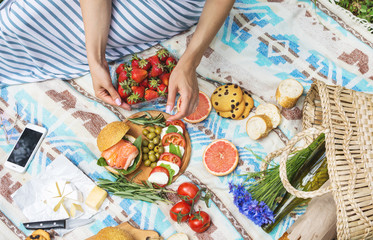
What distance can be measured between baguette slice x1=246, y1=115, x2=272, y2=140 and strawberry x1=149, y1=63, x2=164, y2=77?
66cm

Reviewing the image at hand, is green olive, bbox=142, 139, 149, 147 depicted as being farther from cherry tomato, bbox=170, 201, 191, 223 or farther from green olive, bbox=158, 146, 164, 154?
cherry tomato, bbox=170, 201, 191, 223

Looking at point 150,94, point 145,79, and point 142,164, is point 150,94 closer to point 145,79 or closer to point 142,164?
point 145,79

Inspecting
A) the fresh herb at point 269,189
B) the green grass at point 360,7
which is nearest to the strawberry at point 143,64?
the fresh herb at point 269,189

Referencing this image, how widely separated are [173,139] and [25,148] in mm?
1001

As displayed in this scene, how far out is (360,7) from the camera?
233 centimetres

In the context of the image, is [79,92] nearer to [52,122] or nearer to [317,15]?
[52,122]

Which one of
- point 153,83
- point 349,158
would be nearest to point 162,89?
point 153,83

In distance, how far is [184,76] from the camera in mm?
1711

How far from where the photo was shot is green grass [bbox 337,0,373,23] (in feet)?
7.50

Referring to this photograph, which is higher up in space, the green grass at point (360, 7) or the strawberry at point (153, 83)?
the green grass at point (360, 7)

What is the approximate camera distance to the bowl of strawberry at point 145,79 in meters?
2.02

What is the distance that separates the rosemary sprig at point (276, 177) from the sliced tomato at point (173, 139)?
0.46 m

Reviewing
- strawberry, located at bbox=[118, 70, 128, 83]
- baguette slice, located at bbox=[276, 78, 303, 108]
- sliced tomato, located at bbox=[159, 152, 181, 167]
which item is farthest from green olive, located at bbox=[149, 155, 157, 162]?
baguette slice, located at bbox=[276, 78, 303, 108]

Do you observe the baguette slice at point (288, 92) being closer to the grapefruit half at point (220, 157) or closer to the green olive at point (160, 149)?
the grapefruit half at point (220, 157)
